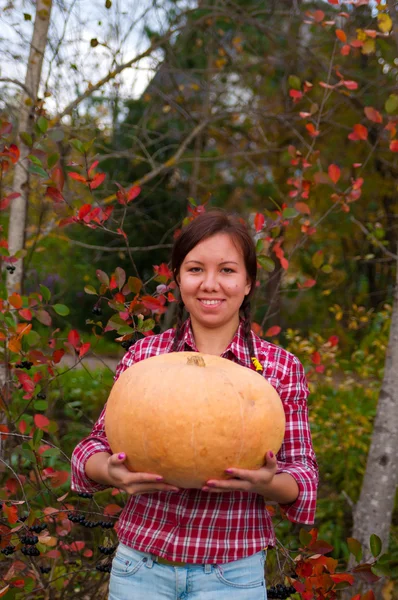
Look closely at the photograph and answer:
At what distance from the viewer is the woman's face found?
1666 millimetres

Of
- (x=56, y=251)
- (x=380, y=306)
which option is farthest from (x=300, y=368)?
(x=56, y=251)

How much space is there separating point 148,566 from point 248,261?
0.82 metres

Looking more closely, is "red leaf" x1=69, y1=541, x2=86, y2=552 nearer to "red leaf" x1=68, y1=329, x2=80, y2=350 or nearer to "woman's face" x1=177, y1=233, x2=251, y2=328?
"red leaf" x1=68, y1=329, x2=80, y2=350

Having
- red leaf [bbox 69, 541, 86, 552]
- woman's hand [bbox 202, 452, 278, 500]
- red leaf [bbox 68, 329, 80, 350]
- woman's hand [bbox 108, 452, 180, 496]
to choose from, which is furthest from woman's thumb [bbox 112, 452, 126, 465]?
red leaf [bbox 69, 541, 86, 552]

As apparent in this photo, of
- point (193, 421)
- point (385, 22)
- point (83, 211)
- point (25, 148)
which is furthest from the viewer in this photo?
point (25, 148)

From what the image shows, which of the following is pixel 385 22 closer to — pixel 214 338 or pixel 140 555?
pixel 214 338

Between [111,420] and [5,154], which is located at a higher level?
[5,154]

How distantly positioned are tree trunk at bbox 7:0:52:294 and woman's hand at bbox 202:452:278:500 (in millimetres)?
2284

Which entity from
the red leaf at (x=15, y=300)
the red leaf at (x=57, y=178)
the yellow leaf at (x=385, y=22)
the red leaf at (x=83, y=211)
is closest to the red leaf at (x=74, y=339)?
the red leaf at (x=15, y=300)

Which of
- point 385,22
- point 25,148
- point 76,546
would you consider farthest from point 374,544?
point 25,148

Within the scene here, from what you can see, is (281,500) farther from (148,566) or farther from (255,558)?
(148,566)

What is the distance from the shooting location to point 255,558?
1562 mm

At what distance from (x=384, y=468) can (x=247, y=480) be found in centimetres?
188

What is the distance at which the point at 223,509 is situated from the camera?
155cm
